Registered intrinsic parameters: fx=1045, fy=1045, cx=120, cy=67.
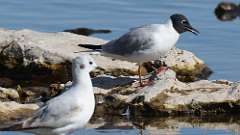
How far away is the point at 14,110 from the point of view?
13180mm

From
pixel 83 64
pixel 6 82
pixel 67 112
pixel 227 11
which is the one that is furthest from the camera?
pixel 227 11

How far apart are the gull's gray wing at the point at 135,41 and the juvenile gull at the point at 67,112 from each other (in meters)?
3.69

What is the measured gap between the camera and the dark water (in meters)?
Answer: 17.8

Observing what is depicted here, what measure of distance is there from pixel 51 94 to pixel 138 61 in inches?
52.9

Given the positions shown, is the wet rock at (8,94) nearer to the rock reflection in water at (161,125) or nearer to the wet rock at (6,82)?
the wet rock at (6,82)

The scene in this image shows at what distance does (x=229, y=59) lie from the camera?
56.9ft

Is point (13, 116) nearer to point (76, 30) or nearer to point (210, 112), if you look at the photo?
point (210, 112)

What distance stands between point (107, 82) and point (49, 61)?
131cm

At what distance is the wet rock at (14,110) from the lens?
13016 millimetres

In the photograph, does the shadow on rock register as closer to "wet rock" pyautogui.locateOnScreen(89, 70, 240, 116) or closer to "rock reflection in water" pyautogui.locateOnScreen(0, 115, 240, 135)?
"wet rock" pyautogui.locateOnScreen(89, 70, 240, 116)

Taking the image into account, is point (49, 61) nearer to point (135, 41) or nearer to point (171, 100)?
point (135, 41)

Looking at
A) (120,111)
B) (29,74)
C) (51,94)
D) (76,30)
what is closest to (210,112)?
(120,111)

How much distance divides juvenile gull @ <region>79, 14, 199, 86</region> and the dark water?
5.88ft

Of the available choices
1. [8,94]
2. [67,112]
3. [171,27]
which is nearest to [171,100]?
[171,27]
